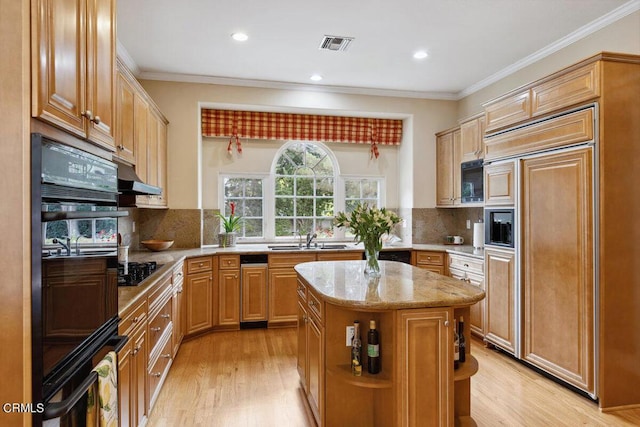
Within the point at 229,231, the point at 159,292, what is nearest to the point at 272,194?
the point at 229,231

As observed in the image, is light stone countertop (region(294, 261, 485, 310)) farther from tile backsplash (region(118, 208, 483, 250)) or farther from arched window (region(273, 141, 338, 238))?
arched window (region(273, 141, 338, 238))

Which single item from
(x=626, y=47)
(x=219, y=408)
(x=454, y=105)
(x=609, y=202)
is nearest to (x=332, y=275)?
(x=219, y=408)

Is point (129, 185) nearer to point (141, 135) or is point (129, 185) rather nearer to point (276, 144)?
point (141, 135)

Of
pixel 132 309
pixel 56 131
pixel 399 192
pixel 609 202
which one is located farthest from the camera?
pixel 399 192

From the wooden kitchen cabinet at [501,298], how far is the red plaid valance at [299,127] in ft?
7.79

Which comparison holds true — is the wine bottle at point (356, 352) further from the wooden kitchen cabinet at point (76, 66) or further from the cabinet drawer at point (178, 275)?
the cabinet drawer at point (178, 275)

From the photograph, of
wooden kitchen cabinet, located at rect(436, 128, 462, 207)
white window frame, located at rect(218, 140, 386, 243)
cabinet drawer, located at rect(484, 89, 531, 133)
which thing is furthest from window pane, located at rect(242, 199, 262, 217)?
cabinet drawer, located at rect(484, 89, 531, 133)

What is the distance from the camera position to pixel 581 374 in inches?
105

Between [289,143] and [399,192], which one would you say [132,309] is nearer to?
[289,143]

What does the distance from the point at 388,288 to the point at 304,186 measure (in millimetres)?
3243

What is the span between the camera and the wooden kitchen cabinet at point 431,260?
4578mm

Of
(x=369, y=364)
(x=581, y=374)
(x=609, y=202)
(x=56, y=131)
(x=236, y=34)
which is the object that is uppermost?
(x=236, y=34)

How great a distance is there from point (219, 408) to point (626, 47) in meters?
4.08

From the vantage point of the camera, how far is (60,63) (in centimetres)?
119
